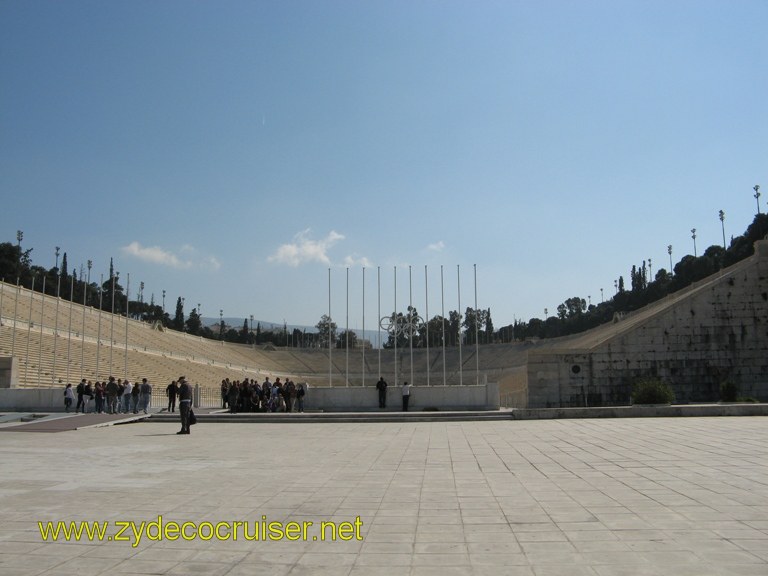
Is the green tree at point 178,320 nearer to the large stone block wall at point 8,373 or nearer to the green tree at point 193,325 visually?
the green tree at point 193,325

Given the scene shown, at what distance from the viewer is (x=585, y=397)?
90.2 feet

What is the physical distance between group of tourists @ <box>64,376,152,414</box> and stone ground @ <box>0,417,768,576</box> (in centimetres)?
901

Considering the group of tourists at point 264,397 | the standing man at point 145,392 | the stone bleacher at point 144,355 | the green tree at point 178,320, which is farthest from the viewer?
the green tree at point 178,320

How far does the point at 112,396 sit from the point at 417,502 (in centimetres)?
1835

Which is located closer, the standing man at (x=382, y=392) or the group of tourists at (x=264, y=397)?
the group of tourists at (x=264, y=397)

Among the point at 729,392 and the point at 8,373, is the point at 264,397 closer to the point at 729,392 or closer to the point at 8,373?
the point at 8,373

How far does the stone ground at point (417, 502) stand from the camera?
4.55 metres

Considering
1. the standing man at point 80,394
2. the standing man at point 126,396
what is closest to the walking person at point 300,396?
the standing man at point 126,396

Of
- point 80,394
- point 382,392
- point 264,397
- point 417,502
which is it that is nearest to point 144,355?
point 80,394

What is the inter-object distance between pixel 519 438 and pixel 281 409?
12995mm

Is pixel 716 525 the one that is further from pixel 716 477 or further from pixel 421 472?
pixel 421 472

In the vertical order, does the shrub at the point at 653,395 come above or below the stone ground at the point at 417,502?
above

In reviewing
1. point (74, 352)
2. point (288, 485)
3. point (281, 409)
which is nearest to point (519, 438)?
point (288, 485)

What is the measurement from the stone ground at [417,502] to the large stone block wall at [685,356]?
1440 cm
